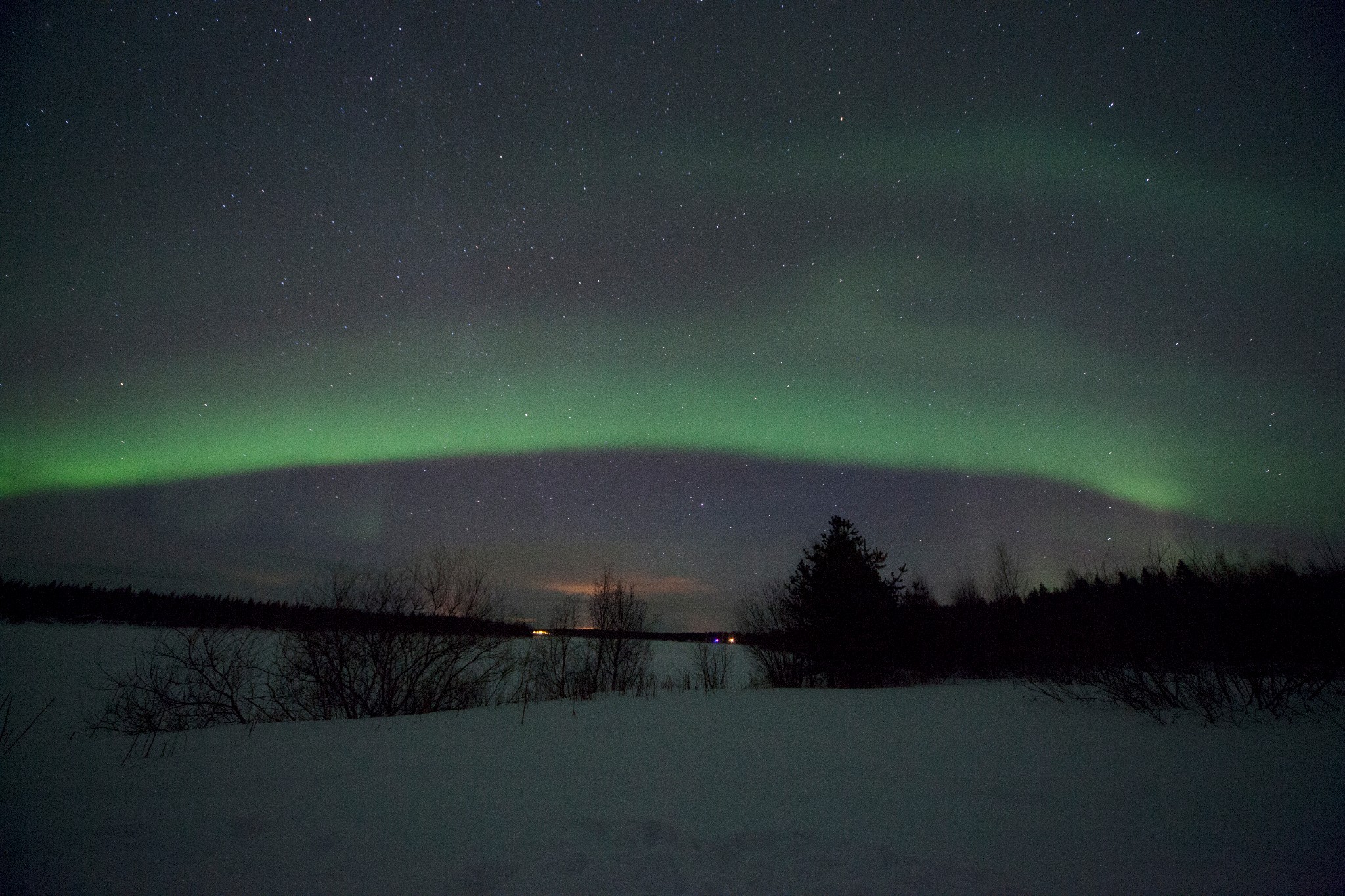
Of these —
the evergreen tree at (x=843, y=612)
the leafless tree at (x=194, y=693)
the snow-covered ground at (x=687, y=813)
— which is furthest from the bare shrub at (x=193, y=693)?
the evergreen tree at (x=843, y=612)

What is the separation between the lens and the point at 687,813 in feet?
15.8

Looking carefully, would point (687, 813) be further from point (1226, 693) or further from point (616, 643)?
point (616, 643)

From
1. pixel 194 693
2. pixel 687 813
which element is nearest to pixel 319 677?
pixel 194 693

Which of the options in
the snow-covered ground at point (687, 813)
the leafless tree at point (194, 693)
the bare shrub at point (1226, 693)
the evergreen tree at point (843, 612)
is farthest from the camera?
the evergreen tree at point (843, 612)

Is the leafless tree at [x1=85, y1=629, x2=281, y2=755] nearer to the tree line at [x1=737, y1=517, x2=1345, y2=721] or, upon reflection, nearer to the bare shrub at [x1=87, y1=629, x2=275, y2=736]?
the bare shrub at [x1=87, y1=629, x2=275, y2=736]

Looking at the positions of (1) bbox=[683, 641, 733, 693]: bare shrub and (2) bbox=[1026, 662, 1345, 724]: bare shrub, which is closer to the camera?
(2) bbox=[1026, 662, 1345, 724]: bare shrub

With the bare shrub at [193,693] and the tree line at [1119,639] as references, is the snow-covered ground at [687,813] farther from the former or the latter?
the bare shrub at [193,693]

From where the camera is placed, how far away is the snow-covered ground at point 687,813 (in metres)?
3.51

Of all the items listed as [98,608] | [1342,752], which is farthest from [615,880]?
[98,608]

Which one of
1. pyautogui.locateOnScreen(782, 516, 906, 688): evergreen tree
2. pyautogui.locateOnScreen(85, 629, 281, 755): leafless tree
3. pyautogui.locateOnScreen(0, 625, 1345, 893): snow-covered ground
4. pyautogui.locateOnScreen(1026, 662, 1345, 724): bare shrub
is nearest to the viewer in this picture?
pyautogui.locateOnScreen(0, 625, 1345, 893): snow-covered ground

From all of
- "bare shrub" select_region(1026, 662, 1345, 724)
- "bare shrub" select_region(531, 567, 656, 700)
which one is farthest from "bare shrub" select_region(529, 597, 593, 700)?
"bare shrub" select_region(1026, 662, 1345, 724)

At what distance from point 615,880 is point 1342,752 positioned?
335 inches

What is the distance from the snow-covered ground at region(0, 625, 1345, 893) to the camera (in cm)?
351

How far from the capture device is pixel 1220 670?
8.73 meters
